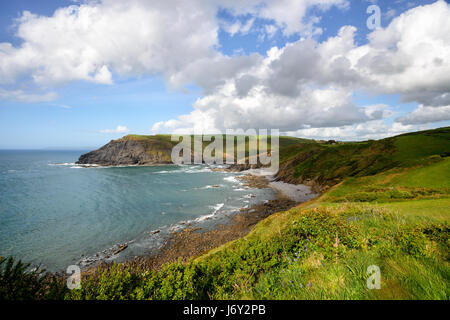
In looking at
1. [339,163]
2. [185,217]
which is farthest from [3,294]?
[339,163]

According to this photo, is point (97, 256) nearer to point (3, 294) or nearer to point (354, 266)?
point (3, 294)

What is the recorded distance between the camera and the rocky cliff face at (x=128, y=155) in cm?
15400

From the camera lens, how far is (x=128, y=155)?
510ft

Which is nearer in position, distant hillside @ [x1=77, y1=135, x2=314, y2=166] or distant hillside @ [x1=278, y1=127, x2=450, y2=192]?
distant hillside @ [x1=278, y1=127, x2=450, y2=192]

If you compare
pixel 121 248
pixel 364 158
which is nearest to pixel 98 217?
pixel 121 248

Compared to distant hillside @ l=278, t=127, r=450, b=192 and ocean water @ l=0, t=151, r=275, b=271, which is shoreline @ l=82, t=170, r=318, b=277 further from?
distant hillside @ l=278, t=127, r=450, b=192

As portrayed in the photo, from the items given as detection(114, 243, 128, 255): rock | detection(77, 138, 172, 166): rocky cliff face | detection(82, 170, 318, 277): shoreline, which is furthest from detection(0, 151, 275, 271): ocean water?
detection(77, 138, 172, 166): rocky cliff face

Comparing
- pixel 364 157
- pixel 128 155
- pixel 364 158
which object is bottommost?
pixel 364 158

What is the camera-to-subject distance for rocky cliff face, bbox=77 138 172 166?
154 m

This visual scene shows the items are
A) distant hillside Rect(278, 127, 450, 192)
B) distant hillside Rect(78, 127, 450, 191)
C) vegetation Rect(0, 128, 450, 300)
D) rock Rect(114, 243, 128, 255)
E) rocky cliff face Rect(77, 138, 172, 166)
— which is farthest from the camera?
rocky cliff face Rect(77, 138, 172, 166)

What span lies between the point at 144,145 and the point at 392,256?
17550 cm

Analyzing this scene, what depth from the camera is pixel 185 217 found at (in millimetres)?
41375

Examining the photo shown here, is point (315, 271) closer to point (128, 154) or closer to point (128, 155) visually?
point (128, 155)

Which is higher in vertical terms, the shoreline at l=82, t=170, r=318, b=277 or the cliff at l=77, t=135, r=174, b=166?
the cliff at l=77, t=135, r=174, b=166
